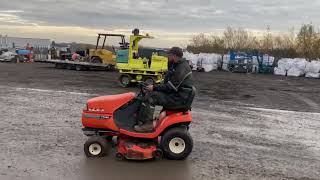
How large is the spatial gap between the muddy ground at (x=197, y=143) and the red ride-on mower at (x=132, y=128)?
21cm

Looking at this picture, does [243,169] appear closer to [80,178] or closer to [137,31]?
[80,178]

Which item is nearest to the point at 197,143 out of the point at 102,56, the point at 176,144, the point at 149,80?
the point at 176,144

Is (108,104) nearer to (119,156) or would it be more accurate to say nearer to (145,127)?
(145,127)

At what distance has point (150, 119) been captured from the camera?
7.61 metres

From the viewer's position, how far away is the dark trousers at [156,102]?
296 inches

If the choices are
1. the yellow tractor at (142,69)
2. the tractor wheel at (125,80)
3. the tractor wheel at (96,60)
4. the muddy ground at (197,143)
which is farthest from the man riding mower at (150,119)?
the tractor wheel at (96,60)

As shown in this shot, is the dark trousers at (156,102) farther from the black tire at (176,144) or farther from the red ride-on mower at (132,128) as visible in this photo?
the black tire at (176,144)

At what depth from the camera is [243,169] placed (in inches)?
285

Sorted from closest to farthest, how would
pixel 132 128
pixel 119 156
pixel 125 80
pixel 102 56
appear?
pixel 119 156 → pixel 132 128 → pixel 125 80 → pixel 102 56

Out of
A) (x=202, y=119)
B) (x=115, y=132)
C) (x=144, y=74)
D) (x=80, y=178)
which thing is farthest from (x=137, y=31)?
(x=80, y=178)

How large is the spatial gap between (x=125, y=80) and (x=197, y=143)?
38.7 feet

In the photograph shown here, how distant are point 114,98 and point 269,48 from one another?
4196cm

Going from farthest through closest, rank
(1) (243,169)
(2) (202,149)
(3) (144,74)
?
(3) (144,74) < (2) (202,149) < (1) (243,169)

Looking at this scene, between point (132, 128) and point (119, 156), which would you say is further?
point (132, 128)
